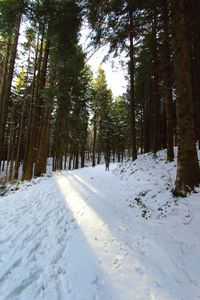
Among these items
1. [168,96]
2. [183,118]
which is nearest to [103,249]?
[183,118]

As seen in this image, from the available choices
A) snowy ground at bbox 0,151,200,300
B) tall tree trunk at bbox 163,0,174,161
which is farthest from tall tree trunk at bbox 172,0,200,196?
tall tree trunk at bbox 163,0,174,161

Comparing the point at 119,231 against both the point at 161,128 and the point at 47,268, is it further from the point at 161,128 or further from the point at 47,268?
the point at 161,128

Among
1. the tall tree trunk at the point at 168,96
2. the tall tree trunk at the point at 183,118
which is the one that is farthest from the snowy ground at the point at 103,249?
the tall tree trunk at the point at 168,96

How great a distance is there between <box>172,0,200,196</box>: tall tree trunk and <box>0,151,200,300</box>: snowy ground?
551 millimetres

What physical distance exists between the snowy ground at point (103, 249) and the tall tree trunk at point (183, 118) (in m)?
0.55

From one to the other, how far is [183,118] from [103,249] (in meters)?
4.23

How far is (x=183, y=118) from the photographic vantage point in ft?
21.4

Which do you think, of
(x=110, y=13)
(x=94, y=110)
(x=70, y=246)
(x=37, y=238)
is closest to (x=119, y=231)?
(x=70, y=246)

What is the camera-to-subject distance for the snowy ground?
313cm

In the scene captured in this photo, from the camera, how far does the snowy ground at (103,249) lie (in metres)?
3.13

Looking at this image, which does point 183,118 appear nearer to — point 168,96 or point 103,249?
point 103,249

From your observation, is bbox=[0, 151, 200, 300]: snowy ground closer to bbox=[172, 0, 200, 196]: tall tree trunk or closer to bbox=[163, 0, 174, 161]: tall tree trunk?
bbox=[172, 0, 200, 196]: tall tree trunk

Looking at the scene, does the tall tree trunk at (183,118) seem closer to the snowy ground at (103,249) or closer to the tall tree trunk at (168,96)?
the snowy ground at (103,249)

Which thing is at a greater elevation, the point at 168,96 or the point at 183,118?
the point at 168,96
